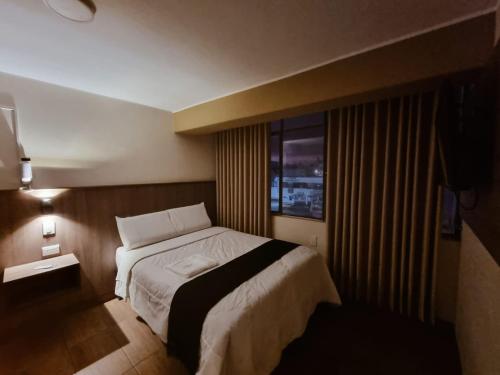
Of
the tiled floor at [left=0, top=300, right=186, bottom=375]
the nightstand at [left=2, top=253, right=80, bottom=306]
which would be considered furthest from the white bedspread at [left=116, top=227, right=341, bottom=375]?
the nightstand at [left=2, top=253, right=80, bottom=306]

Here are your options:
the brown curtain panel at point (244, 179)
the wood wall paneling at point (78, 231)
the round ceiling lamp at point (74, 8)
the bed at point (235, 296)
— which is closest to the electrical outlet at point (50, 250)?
the wood wall paneling at point (78, 231)

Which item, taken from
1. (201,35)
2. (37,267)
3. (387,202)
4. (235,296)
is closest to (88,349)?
(37,267)

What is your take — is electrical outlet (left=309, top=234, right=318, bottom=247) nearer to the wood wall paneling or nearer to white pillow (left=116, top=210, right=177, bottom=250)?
white pillow (left=116, top=210, right=177, bottom=250)

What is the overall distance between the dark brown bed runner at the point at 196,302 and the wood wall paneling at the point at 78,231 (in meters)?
1.43

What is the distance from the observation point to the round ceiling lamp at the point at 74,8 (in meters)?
1.14

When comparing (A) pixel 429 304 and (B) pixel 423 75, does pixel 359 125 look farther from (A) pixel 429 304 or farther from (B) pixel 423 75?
(A) pixel 429 304

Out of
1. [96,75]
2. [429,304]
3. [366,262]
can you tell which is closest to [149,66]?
[96,75]

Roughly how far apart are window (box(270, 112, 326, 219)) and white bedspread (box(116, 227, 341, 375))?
78cm

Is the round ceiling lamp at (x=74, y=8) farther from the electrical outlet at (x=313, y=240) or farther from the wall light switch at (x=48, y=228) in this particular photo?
the electrical outlet at (x=313, y=240)

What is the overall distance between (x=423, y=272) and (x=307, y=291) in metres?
1.12

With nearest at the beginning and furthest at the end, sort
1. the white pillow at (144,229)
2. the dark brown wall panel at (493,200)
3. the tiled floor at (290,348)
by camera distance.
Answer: the dark brown wall panel at (493,200), the tiled floor at (290,348), the white pillow at (144,229)

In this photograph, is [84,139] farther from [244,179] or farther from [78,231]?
[244,179]

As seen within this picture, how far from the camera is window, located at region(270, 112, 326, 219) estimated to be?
2791 millimetres

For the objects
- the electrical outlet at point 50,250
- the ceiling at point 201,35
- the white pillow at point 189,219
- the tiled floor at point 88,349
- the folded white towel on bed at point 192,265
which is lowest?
the tiled floor at point 88,349
